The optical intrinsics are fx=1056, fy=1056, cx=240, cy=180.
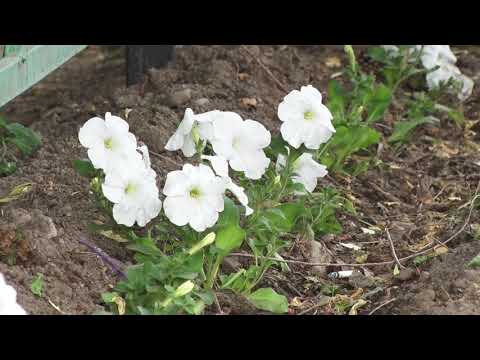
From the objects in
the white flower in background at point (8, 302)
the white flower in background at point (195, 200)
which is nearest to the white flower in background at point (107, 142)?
the white flower in background at point (195, 200)

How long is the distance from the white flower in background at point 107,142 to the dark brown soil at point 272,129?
0.25m

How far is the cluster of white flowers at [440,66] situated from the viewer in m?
5.10

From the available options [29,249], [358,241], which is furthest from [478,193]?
[29,249]

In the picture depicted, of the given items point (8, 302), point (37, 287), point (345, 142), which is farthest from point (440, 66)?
point (8, 302)

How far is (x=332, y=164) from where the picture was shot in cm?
428

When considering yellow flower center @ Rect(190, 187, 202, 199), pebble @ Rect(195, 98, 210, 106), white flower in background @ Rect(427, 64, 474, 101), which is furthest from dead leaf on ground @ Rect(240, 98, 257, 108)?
yellow flower center @ Rect(190, 187, 202, 199)

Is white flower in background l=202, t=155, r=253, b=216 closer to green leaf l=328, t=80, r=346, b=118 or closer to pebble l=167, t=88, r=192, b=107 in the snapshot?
pebble l=167, t=88, r=192, b=107

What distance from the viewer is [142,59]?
15.6 feet

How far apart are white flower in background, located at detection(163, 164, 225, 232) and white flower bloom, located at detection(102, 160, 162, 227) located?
5.2 inches

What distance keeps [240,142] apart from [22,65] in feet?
3.63

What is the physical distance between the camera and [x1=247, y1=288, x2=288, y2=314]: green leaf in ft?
10.2

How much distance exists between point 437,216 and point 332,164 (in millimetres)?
489

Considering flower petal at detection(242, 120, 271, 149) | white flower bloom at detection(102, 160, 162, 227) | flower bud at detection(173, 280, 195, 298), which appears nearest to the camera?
flower bud at detection(173, 280, 195, 298)

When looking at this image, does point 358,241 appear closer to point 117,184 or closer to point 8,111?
point 117,184
